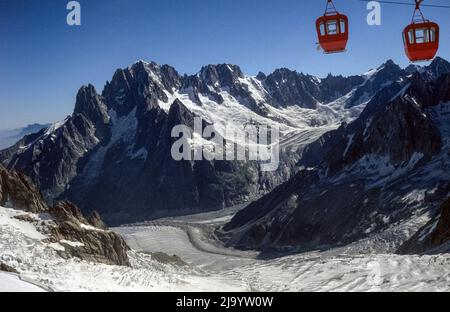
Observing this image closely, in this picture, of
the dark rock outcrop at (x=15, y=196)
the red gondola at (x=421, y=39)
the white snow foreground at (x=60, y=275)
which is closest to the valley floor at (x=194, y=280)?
the white snow foreground at (x=60, y=275)

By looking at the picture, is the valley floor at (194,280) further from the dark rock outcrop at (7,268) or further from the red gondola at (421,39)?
the red gondola at (421,39)

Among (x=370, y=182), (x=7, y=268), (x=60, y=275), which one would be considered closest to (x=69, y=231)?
(x=7, y=268)

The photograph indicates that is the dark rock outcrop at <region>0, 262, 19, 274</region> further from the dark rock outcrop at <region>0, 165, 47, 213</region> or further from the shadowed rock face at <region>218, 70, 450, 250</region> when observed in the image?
the shadowed rock face at <region>218, 70, 450, 250</region>

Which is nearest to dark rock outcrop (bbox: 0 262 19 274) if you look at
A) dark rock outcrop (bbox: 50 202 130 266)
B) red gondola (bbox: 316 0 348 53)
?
dark rock outcrop (bbox: 50 202 130 266)

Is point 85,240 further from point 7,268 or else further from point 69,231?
point 7,268
